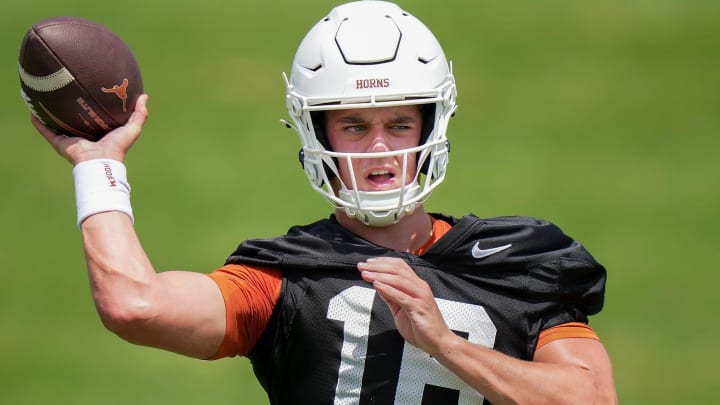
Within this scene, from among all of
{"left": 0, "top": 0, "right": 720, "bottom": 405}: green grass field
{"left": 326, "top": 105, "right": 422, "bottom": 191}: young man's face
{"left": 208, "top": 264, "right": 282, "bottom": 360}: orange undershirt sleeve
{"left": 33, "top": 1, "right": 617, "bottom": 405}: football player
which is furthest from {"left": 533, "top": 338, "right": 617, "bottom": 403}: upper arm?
{"left": 0, "top": 0, "right": 720, "bottom": 405}: green grass field

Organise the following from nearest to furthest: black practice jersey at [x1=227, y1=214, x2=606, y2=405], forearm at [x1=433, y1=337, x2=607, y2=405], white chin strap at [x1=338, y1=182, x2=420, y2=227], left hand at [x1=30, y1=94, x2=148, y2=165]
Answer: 1. forearm at [x1=433, y1=337, x2=607, y2=405]
2. left hand at [x1=30, y1=94, x2=148, y2=165]
3. black practice jersey at [x1=227, y1=214, x2=606, y2=405]
4. white chin strap at [x1=338, y1=182, x2=420, y2=227]

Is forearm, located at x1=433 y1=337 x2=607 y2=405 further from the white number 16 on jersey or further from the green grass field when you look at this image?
the green grass field

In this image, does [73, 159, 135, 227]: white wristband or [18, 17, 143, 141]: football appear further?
[18, 17, 143, 141]: football

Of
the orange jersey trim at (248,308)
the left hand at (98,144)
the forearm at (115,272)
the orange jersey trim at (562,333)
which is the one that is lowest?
the orange jersey trim at (562,333)

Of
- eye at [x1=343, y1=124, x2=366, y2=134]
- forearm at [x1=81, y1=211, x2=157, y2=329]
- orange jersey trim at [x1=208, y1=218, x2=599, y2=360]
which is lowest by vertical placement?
orange jersey trim at [x1=208, y1=218, x2=599, y2=360]

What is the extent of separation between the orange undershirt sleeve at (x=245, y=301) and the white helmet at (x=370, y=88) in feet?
1.10

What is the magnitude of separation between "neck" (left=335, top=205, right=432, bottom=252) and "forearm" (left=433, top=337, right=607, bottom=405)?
1.81ft

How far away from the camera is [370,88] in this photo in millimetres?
4125

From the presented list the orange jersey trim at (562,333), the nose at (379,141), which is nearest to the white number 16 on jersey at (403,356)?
the orange jersey trim at (562,333)

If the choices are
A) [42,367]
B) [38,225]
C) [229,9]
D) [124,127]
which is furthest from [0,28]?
[124,127]

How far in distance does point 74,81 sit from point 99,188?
41cm

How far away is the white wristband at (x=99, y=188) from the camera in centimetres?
376

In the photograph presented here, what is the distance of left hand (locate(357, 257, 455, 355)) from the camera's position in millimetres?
3736

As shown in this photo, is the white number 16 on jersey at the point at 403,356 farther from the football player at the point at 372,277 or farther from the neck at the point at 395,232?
the neck at the point at 395,232
